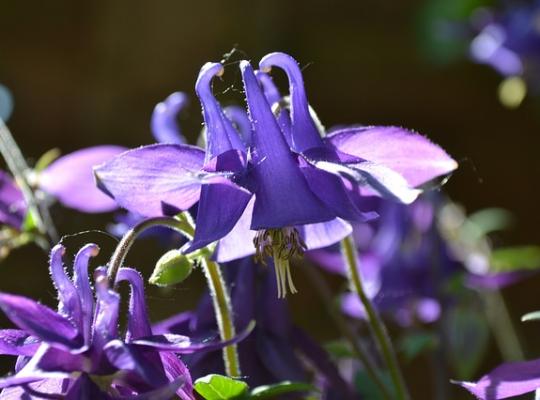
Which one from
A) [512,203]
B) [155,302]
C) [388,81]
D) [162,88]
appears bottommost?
[512,203]

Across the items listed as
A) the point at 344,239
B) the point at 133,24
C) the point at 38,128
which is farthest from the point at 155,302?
the point at 344,239

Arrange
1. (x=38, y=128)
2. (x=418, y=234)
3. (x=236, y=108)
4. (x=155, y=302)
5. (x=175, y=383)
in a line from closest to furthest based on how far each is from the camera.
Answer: (x=175, y=383) < (x=236, y=108) < (x=418, y=234) < (x=155, y=302) < (x=38, y=128)

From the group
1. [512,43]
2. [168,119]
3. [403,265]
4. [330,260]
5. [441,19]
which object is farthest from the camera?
[441,19]

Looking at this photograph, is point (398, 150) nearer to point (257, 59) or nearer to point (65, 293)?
point (65, 293)

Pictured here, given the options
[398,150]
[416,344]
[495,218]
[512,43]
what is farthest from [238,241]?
[495,218]

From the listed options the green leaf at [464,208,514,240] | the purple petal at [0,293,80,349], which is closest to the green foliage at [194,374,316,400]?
the purple petal at [0,293,80,349]

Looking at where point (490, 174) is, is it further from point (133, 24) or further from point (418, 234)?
point (418, 234)

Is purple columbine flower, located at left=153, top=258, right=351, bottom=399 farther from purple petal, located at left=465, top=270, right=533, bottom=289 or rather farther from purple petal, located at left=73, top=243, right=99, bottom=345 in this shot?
purple petal, located at left=465, top=270, right=533, bottom=289
